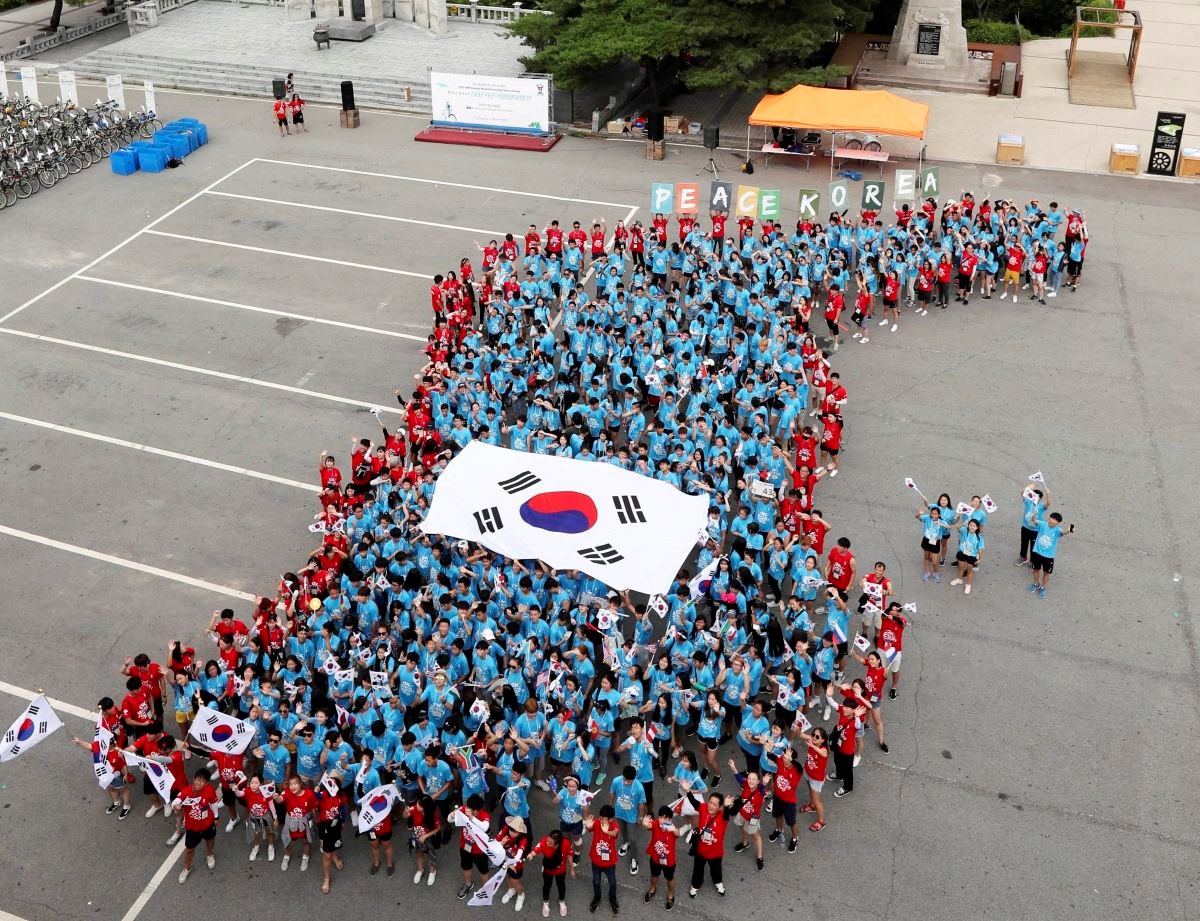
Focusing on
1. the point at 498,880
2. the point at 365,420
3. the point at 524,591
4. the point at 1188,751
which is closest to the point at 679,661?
the point at 524,591

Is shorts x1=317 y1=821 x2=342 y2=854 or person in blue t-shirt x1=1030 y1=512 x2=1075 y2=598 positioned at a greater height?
person in blue t-shirt x1=1030 y1=512 x2=1075 y2=598

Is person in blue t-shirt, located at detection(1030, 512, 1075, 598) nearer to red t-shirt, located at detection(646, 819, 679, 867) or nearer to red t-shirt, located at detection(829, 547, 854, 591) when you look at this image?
red t-shirt, located at detection(829, 547, 854, 591)

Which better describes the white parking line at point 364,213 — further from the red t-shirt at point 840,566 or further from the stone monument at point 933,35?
the stone monument at point 933,35

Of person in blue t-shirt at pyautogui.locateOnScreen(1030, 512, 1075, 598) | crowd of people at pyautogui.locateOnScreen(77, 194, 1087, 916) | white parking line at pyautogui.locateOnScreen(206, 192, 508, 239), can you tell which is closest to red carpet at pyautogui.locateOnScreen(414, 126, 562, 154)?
white parking line at pyautogui.locateOnScreen(206, 192, 508, 239)

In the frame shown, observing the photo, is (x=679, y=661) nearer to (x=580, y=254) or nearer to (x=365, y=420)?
(x=365, y=420)

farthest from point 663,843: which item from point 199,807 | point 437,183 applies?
point 437,183

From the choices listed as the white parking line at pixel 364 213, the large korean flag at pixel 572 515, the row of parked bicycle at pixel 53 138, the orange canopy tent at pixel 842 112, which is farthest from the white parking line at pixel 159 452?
the orange canopy tent at pixel 842 112
